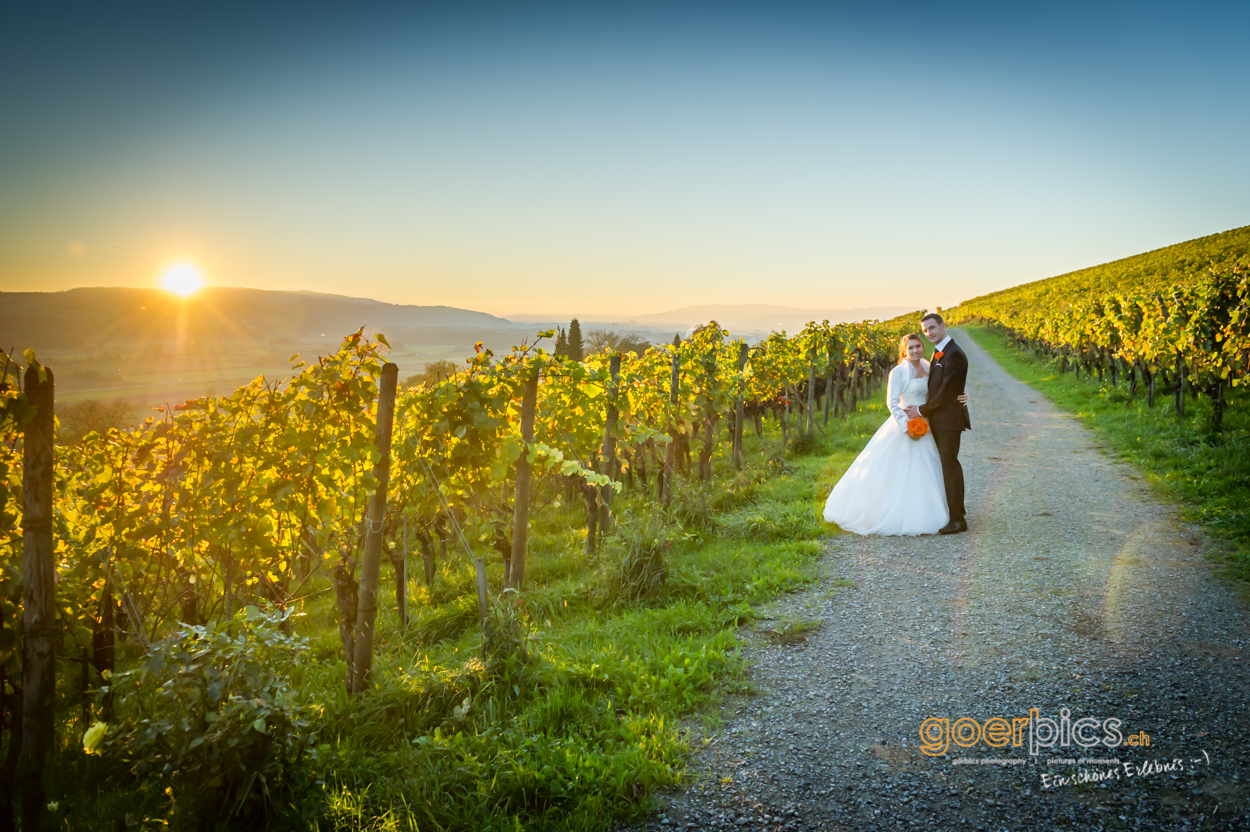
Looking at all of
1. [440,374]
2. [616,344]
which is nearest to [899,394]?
[440,374]

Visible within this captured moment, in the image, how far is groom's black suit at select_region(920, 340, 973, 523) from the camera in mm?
6160

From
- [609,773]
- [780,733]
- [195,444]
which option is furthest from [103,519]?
[780,733]

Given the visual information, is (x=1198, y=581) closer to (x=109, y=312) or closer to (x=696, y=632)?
(x=696, y=632)

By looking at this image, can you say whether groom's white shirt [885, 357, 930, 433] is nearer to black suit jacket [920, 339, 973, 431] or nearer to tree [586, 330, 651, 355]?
black suit jacket [920, 339, 973, 431]

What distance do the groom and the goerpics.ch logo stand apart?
330 cm

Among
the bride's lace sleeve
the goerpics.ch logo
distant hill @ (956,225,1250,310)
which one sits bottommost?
the goerpics.ch logo

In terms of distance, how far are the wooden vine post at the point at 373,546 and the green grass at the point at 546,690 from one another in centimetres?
17

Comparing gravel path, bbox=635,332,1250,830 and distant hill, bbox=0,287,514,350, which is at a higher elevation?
distant hill, bbox=0,287,514,350

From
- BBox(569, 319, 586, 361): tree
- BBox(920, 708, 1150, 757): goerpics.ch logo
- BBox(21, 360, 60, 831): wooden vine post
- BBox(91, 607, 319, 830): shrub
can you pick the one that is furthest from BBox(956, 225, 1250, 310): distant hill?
BBox(21, 360, 60, 831): wooden vine post

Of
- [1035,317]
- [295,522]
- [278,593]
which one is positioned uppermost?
[1035,317]

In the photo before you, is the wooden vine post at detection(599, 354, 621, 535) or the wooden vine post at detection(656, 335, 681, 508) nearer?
the wooden vine post at detection(599, 354, 621, 535)

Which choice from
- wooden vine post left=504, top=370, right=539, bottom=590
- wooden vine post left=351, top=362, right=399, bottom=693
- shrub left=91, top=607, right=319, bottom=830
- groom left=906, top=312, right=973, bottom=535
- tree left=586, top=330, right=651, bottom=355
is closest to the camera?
shrub left=91, top=607, right=319, bottom=830

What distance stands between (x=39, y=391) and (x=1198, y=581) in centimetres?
730

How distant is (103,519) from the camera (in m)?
4.51
